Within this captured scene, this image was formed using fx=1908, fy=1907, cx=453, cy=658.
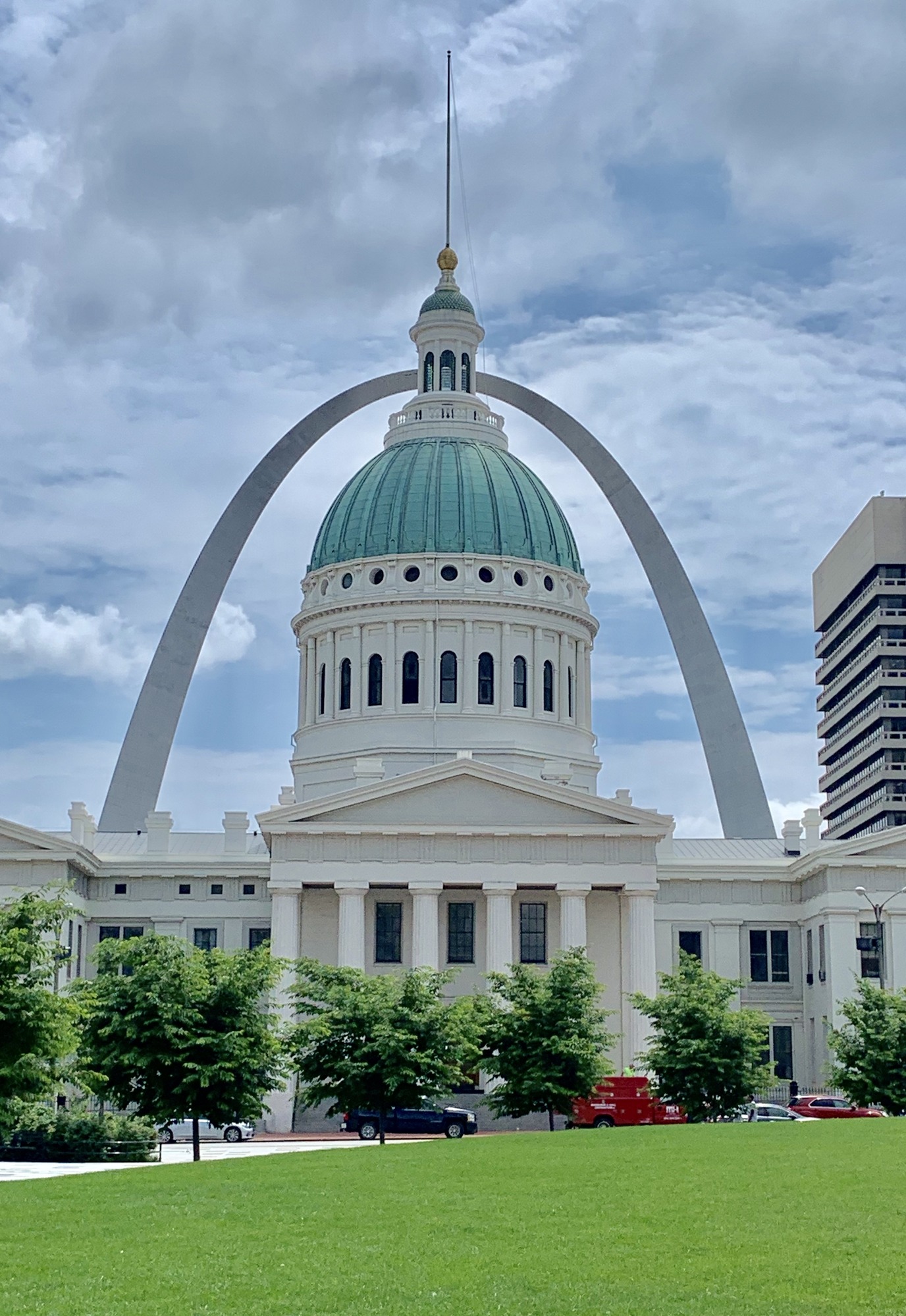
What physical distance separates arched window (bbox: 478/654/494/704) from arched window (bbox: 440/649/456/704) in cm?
130

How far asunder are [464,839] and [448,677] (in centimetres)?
1763

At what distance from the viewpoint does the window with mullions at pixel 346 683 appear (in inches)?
3861

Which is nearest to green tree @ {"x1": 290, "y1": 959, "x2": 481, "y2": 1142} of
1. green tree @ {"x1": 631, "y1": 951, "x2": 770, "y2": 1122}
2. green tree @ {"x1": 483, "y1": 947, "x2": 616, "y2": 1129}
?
green tree @ {"x1": 483, "y1": 947, "x2": 616, "y2": 1129}

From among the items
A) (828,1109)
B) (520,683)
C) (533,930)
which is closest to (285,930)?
(533,930)

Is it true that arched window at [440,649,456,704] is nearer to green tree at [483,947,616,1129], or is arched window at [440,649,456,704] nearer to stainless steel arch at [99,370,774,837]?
stainless steel arch at [99,370,774,837]

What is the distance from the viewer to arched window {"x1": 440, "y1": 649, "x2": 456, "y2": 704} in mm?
96562

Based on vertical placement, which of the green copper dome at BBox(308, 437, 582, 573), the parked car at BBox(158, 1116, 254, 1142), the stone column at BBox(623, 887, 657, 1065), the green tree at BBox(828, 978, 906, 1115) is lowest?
the parked car at BBox(158, 1116, 254, 1142)

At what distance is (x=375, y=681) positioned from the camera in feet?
321

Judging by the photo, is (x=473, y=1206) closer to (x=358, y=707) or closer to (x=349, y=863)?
(x=349, y=863)

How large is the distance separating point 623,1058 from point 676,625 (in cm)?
2723

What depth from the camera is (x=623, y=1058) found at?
261 ft

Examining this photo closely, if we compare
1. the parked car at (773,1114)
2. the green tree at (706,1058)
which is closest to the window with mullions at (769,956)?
the parked car at (773,1114)

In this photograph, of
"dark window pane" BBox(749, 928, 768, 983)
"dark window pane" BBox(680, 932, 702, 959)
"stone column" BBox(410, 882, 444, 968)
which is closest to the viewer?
"stone column" BBox(410, 882, 444, 968)

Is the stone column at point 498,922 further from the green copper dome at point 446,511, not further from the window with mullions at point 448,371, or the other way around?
the window with mullions at point 448,371
